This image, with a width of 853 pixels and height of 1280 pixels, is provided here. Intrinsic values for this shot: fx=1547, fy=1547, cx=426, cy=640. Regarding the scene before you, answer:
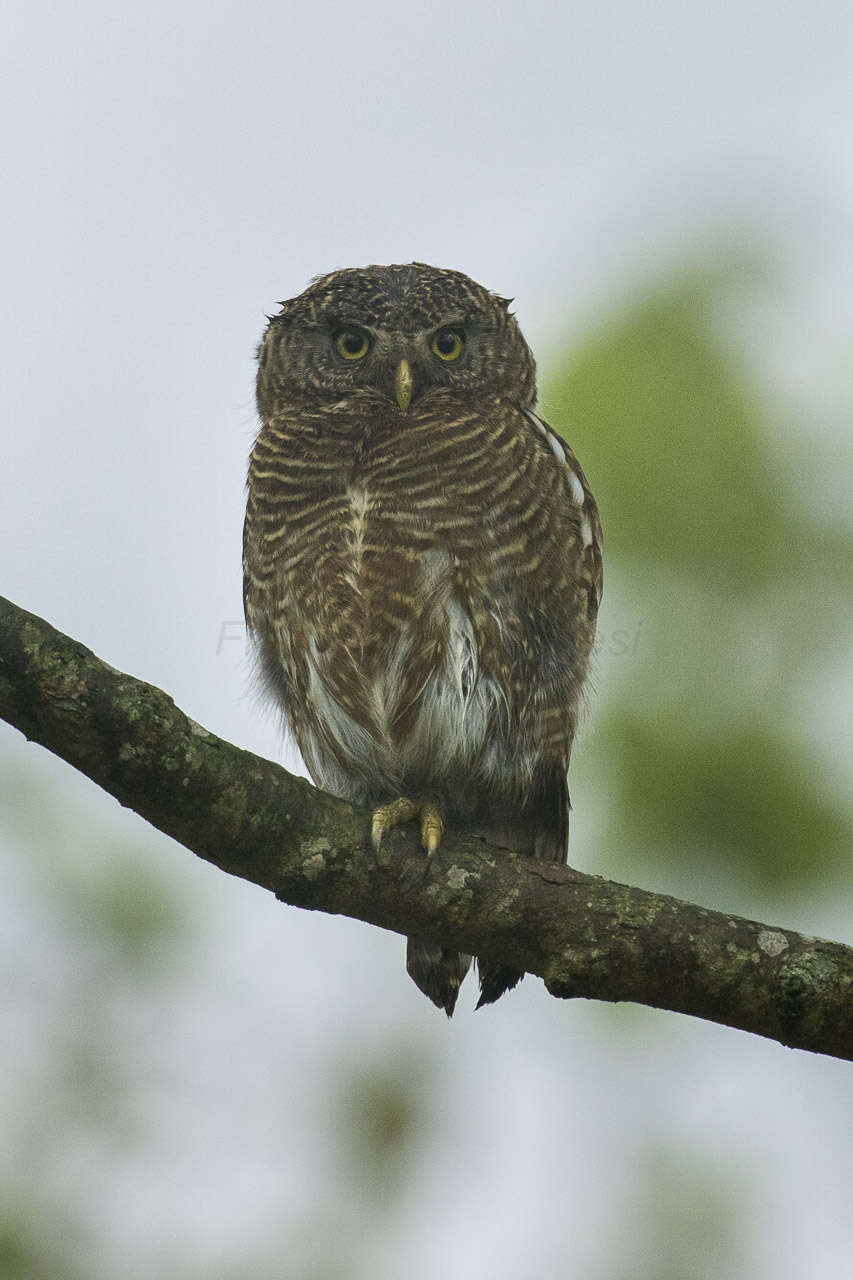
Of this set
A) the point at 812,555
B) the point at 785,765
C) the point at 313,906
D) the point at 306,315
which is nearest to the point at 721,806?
the point at 785,765

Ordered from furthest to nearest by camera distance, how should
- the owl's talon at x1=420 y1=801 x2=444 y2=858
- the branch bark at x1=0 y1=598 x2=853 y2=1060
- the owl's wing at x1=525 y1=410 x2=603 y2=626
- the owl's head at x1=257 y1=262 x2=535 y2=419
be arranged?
the owl's head at x1=257 y1=262 x2=535 y2=419 < the owl's wing at x1=525 y1=410 x2=603 y2=626 < the owl's talon at x1=420 y1=801 x2=444 y2=858 < the branch bark at x1=0 y1=598 x2=853 y2=1060

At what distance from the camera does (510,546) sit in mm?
4707

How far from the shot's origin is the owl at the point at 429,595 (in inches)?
185

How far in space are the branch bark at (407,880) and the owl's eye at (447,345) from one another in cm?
213

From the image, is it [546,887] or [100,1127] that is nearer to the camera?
[546,887]

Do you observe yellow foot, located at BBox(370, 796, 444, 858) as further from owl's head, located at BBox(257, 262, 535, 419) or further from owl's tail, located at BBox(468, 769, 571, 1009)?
owl's head, located at BBox(257, 262, 535, 419)

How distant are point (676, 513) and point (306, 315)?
7.06 ft

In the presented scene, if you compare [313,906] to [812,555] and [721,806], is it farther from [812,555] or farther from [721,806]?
[812,555]

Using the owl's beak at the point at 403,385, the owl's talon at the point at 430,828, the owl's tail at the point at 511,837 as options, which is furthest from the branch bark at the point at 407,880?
the owl's beak at the point at 403,385

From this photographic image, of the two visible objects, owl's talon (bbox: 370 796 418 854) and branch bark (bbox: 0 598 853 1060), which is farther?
owl's talon (bbox: 370 796 418 854)

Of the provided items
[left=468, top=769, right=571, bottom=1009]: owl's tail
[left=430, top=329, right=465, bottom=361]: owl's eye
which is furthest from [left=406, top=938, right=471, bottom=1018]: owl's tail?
[left=430, top=329, right=465, bottom=361]: owl's eye

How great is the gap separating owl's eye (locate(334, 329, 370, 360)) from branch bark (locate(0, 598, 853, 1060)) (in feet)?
7.15

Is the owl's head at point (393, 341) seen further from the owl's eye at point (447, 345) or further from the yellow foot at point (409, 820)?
the yellow foot at point (409, 820)

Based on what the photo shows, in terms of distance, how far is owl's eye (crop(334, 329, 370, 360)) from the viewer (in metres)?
5.52
